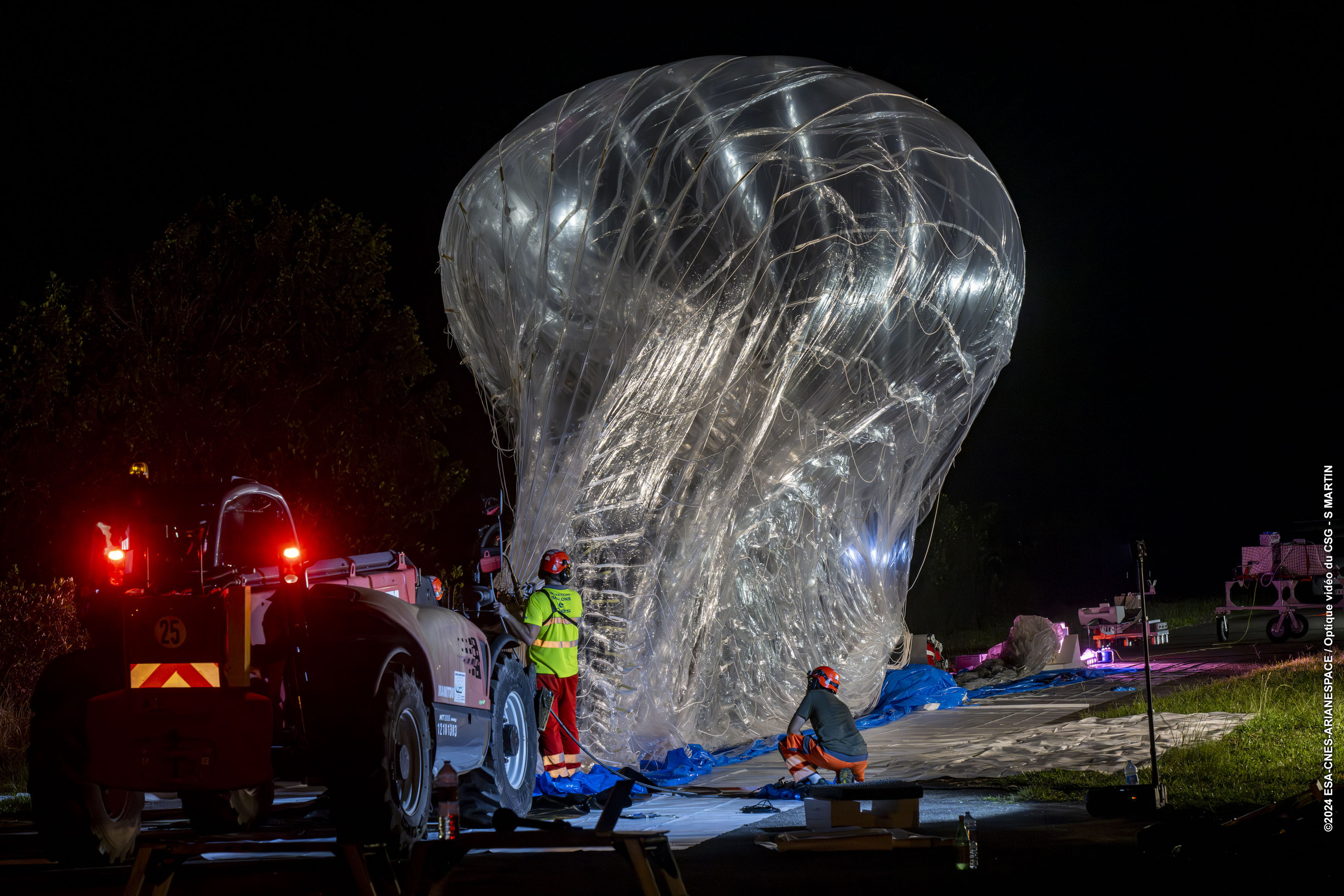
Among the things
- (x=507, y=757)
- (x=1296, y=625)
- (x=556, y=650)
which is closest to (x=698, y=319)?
(x=556, y=650)

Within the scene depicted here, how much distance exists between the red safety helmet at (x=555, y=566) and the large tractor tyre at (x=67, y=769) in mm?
4094

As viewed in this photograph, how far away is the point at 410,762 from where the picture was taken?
7.30 meters

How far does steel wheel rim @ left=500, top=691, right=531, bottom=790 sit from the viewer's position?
9.47m

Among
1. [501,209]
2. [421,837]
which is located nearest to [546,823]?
[421,837]

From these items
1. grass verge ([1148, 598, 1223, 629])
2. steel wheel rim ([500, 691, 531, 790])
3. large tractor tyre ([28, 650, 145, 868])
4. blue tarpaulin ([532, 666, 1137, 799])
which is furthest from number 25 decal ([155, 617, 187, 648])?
grass verge ([1148, 598, 1223, 629])

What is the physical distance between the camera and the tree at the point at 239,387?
16031 millimetres

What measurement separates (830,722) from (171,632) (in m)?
5.36

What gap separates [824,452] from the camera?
13547 millimetres

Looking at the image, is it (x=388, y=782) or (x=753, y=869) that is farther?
(x=753, y=869)

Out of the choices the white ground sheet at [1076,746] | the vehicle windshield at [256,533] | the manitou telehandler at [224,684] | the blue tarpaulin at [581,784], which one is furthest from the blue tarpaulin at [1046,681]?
the vehicle windshield at [256,533]

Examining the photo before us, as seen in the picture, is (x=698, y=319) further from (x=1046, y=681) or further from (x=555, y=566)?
(x=1046, y=681)

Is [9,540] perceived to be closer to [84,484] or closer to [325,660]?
[84,484]

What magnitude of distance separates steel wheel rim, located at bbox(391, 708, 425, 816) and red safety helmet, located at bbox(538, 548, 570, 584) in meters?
3.36

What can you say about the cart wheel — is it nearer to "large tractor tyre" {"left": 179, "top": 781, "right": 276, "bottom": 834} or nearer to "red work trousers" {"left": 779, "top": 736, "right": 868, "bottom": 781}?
"red work trousers" {"left": 779, "top": 736, "right": 868, "bottom": 781}
